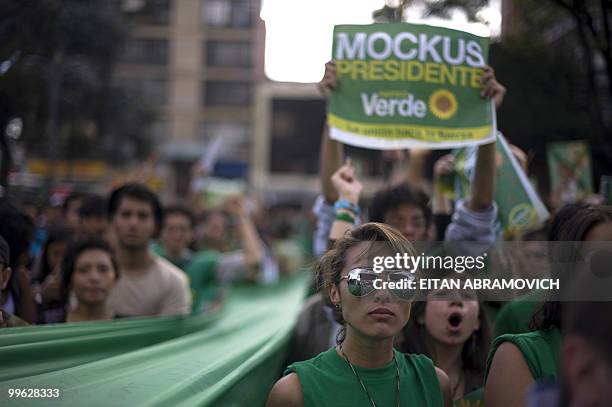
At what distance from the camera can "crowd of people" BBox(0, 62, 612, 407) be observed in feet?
7.72

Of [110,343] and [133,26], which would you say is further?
[133,26]

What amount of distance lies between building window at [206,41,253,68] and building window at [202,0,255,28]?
2.66m

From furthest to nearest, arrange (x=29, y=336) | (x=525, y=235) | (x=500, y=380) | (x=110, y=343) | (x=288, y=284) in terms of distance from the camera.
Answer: (x=288, y=284) < (x=525, y=235) < (x=110, y=343) < (x=29, y=336) < (x=500, y=380)

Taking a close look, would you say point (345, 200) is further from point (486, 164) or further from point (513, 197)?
point (513, 197)

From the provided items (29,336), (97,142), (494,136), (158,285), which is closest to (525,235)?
(494,136)

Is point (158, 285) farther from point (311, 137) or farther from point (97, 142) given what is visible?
point (311, 137)

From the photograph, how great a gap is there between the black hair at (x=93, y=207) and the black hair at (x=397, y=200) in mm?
2681

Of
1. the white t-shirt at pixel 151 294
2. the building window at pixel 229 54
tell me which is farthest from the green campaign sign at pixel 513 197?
the building window at pixel 229 54

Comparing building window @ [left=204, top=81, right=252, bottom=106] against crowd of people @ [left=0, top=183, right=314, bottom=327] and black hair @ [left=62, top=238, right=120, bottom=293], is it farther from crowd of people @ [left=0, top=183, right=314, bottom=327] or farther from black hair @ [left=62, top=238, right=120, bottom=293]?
black hair @ [left=62, top=238, right=120, bottom=293]

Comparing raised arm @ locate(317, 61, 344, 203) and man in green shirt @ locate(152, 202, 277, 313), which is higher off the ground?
raised arm @ locate(317, 61, 344, 203)

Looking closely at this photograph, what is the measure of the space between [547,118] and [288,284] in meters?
4.57

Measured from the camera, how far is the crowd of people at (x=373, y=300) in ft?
7.72

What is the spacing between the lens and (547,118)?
37.4 feet

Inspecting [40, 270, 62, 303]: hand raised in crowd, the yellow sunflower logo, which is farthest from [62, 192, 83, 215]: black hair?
the yellow sunflower logo
